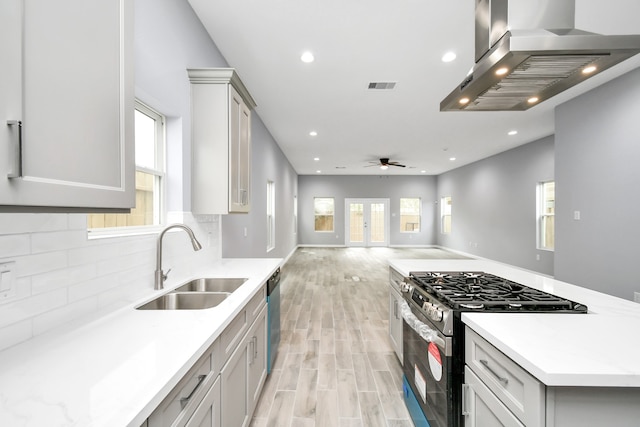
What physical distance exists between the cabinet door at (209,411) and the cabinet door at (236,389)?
6 centimetres

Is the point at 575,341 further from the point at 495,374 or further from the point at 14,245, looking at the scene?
the point at 14,245

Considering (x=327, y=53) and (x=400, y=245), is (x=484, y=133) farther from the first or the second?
(x=400, y=245)

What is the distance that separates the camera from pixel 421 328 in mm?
1578

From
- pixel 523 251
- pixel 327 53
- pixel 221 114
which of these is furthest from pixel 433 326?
pixel 523 251

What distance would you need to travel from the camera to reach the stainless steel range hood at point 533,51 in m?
1.14

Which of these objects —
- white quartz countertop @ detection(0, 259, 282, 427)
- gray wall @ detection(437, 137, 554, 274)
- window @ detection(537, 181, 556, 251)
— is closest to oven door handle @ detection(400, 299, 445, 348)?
white quartz countertop @ detection(0, 259, 282, 427)

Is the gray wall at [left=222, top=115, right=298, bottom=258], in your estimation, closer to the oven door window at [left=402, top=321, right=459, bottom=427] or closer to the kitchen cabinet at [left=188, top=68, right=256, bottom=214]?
the kitchen cabinet at [left=188, top=68, right=256, bottom=214]

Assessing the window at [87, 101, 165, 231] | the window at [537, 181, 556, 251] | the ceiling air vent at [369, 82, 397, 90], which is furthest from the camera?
the window at [537, 181, 556, 251]

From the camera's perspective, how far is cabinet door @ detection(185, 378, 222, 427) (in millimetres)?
1008

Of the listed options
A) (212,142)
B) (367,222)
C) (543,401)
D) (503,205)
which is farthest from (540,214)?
(212,142)

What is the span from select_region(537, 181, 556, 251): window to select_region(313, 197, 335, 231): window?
6769 mm

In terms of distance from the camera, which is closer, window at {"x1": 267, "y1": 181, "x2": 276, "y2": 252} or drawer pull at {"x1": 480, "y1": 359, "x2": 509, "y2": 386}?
drawer pull at {"x1": 480, "y1": 359, "x2": 509, "y2": 386}

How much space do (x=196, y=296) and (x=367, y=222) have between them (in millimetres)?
10101

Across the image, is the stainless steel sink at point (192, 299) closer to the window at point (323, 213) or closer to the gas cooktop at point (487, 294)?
the gas cooktop at point (487, 294)
